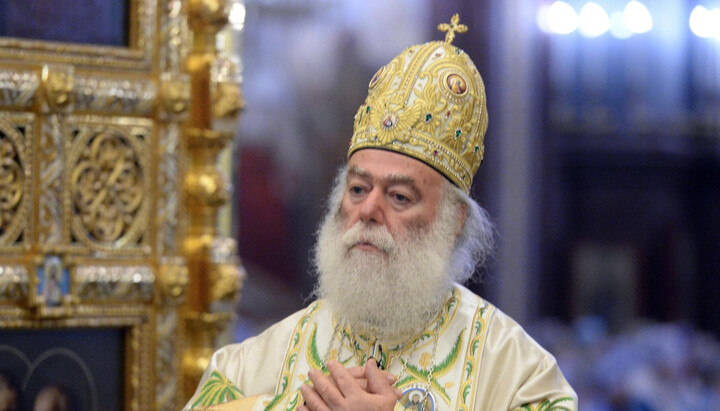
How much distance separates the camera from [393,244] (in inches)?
105

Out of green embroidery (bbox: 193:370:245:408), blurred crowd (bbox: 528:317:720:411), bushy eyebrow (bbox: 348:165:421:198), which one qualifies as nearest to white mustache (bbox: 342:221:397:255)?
bushy eyebrow (bbox: 348:165:421:198)

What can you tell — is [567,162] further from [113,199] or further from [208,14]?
[113,199]

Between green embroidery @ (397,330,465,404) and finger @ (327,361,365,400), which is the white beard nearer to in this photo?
green embroidery @ (397,330,465,404)

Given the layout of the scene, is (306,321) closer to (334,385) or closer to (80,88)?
(334,385)

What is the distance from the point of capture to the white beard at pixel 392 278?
2.68 m

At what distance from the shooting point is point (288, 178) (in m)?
5.53

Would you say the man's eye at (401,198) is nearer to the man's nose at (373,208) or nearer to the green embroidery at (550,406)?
the man's nose at (373,208)

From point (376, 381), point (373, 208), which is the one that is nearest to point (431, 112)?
point (373, 208)

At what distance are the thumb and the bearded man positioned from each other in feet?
0.06

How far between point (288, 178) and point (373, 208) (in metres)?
2.95

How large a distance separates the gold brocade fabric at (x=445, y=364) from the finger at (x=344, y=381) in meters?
0.12

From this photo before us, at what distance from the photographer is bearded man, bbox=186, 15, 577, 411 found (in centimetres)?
260

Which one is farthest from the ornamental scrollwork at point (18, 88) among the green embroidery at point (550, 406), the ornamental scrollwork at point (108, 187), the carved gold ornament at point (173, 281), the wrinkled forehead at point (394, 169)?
the green embroidery at point (550, 406)

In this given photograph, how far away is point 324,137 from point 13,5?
2.43 meters
